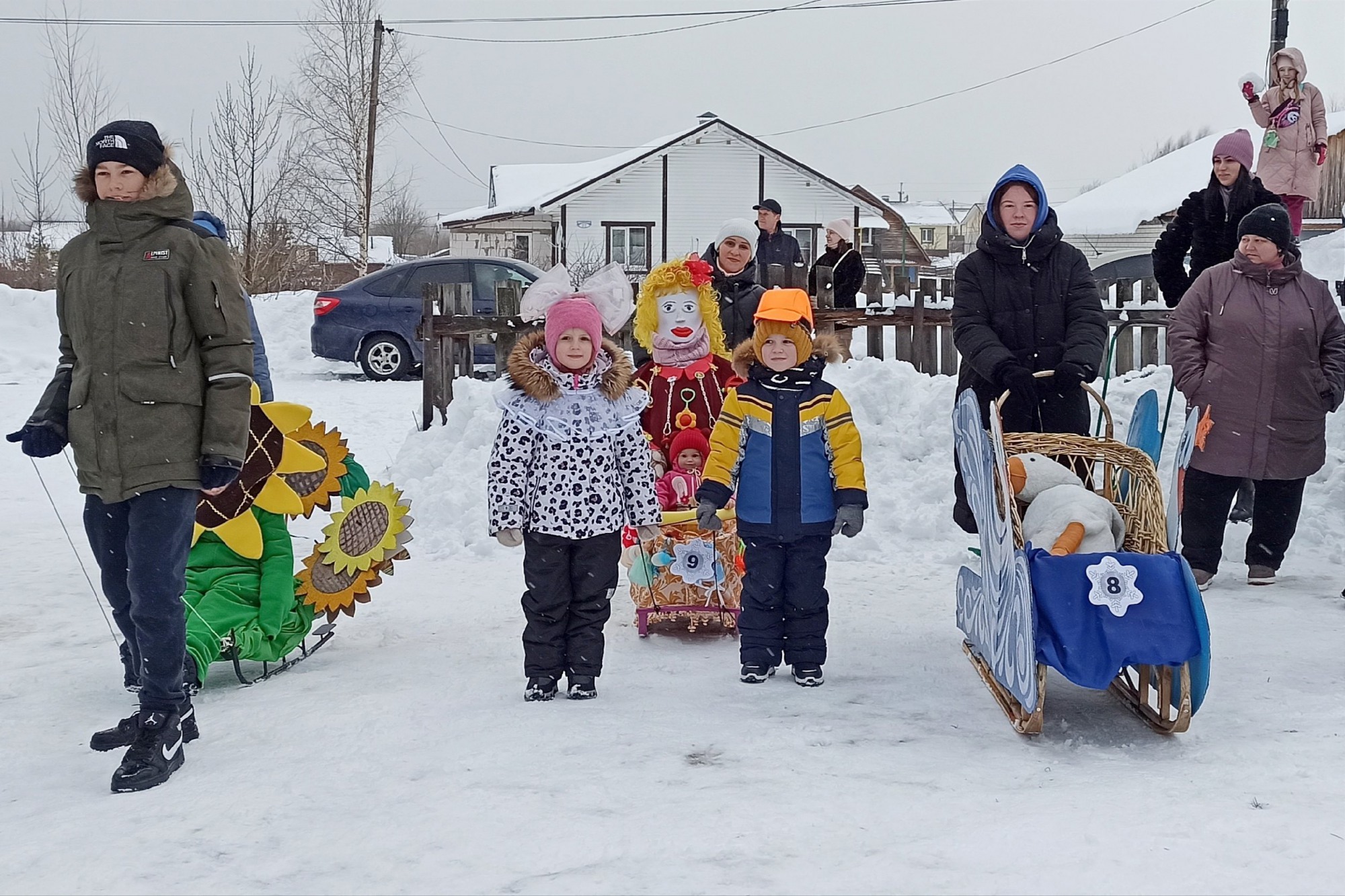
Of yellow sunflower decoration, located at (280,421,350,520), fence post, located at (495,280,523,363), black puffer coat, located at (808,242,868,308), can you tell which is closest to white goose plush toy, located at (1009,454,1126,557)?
yellow sunflower decoration, located at (280,421,350,520)

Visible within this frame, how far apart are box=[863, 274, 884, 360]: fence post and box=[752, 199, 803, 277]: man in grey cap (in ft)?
2.51

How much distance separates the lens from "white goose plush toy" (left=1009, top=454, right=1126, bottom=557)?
157 inches

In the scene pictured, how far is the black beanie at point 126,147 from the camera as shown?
11.7 feet

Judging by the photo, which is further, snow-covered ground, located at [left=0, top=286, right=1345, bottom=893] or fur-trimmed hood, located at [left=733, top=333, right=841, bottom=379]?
fur-trimmed hood, located at [left=733, top=333, right=841, bottom=379]

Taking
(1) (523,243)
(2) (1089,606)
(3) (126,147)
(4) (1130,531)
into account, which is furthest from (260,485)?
(1) (523,243)

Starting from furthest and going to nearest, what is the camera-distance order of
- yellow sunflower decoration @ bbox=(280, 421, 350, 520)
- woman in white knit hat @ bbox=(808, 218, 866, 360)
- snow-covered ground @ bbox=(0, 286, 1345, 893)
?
woman in white knit hat @ bbox=(808, 218, 866, 360) → yellow sunflower decoration @ bbox=(280, 421, 350, 520) → snow-covered ground @ bbox=(0, 286, 1345, 893)

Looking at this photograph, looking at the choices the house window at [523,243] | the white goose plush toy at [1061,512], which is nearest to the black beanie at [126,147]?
the white goose plush toy at [1061,512]

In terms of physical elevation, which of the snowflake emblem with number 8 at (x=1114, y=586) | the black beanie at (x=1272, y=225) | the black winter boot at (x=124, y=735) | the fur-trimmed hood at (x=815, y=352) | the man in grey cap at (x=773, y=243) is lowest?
the black winter boot at (x=124, y=735)

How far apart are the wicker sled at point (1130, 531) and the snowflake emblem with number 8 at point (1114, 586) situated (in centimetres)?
27

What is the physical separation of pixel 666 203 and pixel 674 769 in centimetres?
3126

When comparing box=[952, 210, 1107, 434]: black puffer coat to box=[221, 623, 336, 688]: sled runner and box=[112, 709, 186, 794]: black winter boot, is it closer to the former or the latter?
box=[221, 623, 336, 688]: sled runner

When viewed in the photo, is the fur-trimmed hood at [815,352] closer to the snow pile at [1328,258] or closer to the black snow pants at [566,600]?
the black snow pants at [566,600]

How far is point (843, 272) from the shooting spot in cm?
896

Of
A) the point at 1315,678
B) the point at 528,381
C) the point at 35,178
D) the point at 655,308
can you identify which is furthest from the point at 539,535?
the point at 35,178
